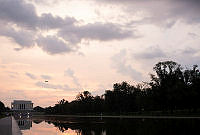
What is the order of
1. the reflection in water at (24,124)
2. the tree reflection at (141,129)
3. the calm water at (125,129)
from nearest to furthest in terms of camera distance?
1. the tree reflection at (141,129)
2. the calm water at (125,129)
3. the reflection in water at (24,124)

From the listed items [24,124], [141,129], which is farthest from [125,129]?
[24,124]

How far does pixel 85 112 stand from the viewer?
132625 mm

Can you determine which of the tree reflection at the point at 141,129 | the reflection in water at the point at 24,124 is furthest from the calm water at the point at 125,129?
the reflection in water at the point at 24,124

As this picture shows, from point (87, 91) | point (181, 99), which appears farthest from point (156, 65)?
point (87, 91)

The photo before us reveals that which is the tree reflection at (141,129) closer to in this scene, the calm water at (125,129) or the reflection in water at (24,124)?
the calm water at (125,129)

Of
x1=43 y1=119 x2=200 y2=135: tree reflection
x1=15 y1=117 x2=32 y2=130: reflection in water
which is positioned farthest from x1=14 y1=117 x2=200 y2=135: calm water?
x1=15 y1=117 x2=32 y2=130: reflection in water

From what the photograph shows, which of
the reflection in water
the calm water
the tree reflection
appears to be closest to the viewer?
the tree reflection

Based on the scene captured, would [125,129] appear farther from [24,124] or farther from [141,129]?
[24,124]

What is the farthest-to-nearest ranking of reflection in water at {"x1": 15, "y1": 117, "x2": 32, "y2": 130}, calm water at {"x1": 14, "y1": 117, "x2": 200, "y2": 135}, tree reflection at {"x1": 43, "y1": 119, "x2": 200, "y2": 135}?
1. reflection in water at {"x1": 15, "y1": 117, "x2": 32, "y2": 130}
2. calm water at {"x1": 14, "y1": 117, "x2": 200, "y2": 135}
3. tree reflection at {"x1": 43, "y1": 119, "x2": 200, "y2": 135}

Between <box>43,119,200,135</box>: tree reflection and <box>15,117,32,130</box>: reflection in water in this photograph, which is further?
<box>15,117,32,130</box>: reflection in water

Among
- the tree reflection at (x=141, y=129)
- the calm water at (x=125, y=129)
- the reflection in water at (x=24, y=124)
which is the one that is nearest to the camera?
the tree reflection at (x=141, y=129)

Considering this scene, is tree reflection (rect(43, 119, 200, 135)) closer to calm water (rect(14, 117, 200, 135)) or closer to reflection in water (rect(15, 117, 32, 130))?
calm water (rect(14, 117, 200, 135))

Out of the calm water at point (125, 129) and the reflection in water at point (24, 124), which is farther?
the reflection in water at point (24, 124)

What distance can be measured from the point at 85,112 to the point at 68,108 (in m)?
15.7
